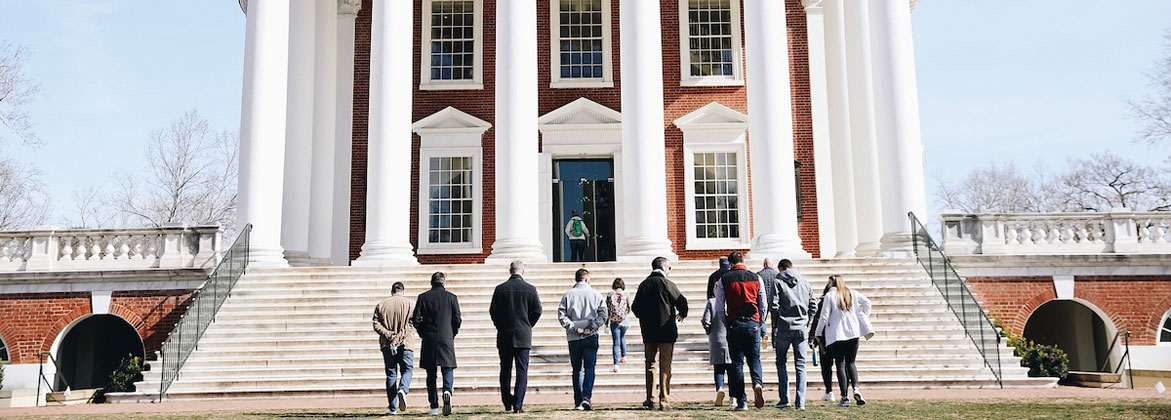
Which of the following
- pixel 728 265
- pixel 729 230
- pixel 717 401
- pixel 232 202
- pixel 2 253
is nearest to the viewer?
pixel 717 401

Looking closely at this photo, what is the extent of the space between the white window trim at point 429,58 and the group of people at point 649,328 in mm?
15110

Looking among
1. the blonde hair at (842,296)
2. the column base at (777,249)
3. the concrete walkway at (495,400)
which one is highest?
the column base at (777,249)

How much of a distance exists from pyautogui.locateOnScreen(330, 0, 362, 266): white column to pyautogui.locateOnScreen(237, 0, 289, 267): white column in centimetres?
482

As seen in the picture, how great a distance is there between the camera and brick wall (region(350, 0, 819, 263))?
2489 cm

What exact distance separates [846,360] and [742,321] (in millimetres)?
1483

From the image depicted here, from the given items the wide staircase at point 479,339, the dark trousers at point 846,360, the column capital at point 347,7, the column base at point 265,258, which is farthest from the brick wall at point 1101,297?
the column capital at point 347,7

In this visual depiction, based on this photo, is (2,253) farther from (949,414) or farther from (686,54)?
(949,414)

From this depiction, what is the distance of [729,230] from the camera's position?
81.0 feet

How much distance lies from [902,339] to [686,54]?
12.1m

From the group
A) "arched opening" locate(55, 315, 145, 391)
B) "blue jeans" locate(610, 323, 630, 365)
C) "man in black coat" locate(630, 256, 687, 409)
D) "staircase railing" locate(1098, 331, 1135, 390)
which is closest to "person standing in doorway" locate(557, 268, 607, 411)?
"man in black coat" locate(630, 256, 687, 409)

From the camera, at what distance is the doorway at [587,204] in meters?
25.0

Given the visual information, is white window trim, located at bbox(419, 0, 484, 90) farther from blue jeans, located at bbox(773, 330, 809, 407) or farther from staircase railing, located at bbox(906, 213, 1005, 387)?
blue jeans, located at bbox(773, 330, 809, 407)

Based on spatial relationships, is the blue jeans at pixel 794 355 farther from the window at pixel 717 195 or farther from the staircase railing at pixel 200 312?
the window at pixel 717 195

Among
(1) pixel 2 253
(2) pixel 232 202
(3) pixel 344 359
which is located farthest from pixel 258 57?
(2) pixel 232 202
